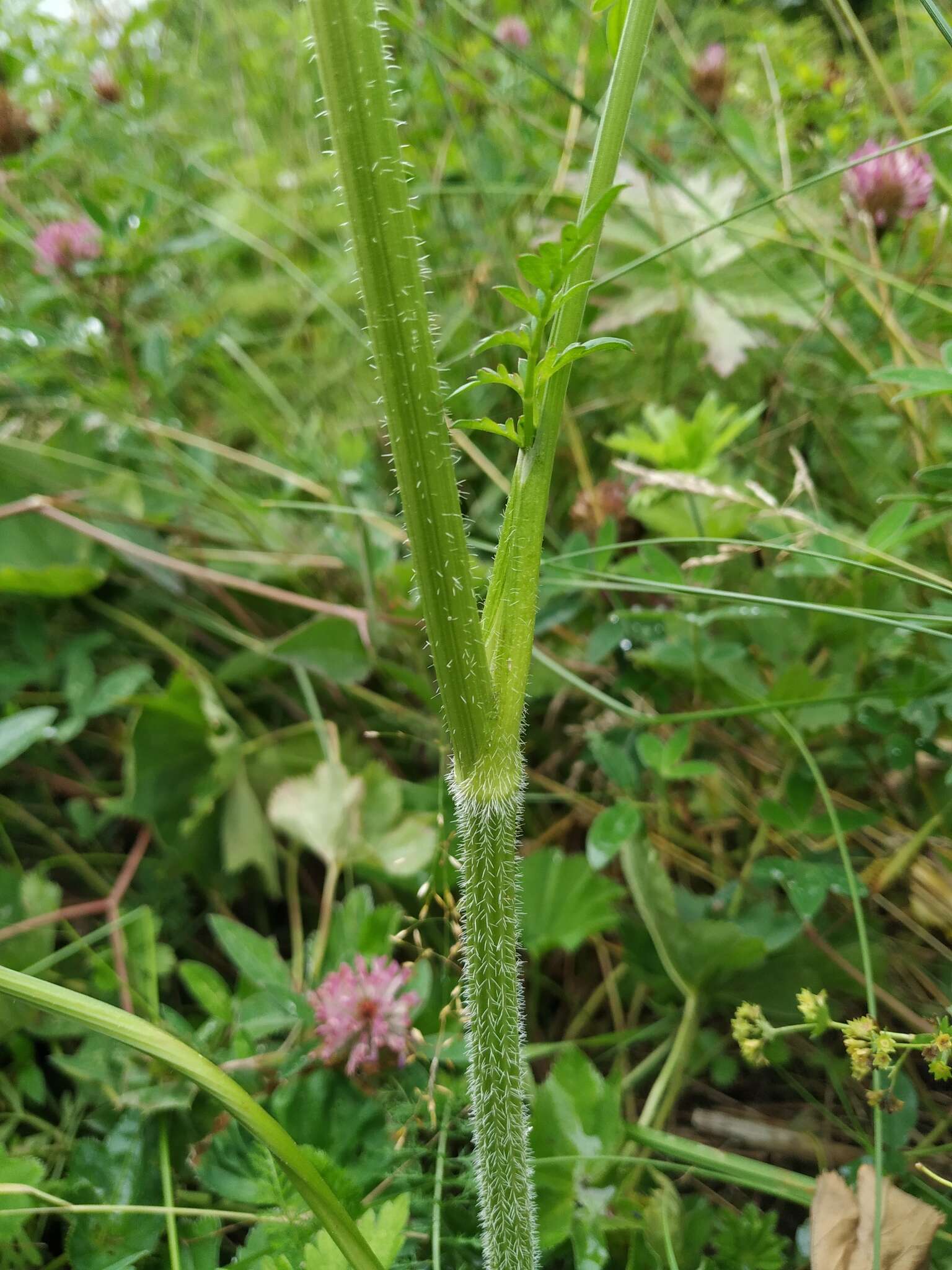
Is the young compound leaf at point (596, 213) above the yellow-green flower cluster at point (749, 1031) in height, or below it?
above

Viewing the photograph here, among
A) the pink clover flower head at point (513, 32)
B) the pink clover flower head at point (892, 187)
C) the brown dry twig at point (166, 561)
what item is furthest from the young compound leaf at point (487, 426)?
the pink clover flower head at point (513, 32)

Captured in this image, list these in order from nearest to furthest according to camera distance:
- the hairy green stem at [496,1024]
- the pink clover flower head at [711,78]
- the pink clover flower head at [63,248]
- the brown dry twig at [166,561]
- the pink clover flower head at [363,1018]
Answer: the hairy green stem at [496,1024] → the pink clover flower head at [363,1018] → the brown dry twig at [166,561] → the pink clover flower head at [63,248] → the pink clover flower head at [711,78]

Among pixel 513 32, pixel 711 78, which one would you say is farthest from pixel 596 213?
pixel 513 32

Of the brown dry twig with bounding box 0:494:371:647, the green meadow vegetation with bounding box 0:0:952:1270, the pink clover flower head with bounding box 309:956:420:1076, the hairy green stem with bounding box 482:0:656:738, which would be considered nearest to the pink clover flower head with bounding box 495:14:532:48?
the green meadow vegetation with bounding box 0:0:952:1270

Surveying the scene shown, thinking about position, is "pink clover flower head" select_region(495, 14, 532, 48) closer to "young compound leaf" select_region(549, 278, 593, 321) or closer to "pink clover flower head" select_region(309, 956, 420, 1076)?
"young compound leaf" select_region(549, 278, 593, 321)

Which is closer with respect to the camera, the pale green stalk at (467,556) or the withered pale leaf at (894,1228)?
the pale green stalk at (467,556)

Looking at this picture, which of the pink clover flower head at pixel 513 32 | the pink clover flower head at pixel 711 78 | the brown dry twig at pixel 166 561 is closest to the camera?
the brown dry twig at pixel 166 561

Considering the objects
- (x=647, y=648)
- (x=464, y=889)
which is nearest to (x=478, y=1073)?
(x=464, y=889)

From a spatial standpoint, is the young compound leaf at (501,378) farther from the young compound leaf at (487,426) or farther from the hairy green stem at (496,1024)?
the hairy green stem at (496,1024)
